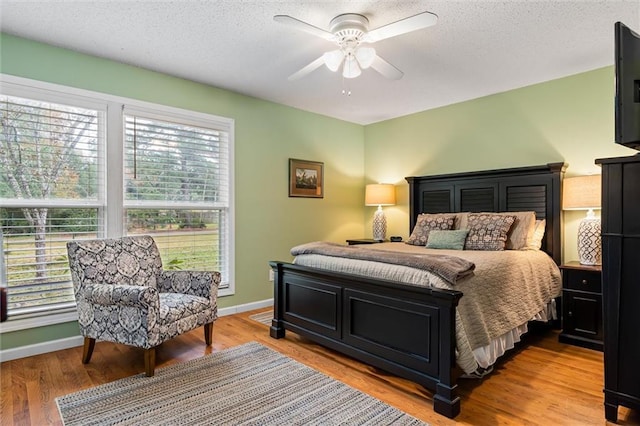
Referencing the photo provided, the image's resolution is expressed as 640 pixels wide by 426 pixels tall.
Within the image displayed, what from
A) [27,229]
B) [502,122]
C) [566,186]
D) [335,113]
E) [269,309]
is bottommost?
[269,309]

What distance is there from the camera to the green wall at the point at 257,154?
3.02 metres

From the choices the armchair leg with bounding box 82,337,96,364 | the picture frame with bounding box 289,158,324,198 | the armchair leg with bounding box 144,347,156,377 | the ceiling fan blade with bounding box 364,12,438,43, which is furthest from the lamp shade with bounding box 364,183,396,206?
the armchair leg with bounding box 82,337,96,364

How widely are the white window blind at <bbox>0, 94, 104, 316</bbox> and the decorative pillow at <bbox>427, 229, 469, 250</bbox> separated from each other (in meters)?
3.23

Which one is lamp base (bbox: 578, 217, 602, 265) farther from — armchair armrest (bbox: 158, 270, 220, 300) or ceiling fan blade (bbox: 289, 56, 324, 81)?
armchair armrest (bbox: 158, 270, 220, 300)

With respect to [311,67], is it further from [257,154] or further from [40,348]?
[40,348]

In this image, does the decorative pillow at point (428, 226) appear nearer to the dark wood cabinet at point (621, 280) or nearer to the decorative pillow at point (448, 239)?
the decorative pillow at point (448, 239)

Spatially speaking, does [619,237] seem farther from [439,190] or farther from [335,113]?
[335,113]

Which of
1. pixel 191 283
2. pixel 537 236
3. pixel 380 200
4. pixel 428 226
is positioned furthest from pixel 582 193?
pixel 191 283

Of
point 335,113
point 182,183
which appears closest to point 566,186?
point 335,113

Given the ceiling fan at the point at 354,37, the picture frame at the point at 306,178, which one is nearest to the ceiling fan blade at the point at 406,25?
the ceiling fan at the point at 354,37

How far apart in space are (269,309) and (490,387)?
102 inches

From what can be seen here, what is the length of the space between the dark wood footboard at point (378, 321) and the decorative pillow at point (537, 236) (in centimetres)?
190

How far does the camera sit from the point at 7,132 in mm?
2812

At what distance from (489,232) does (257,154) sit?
2.69 m
